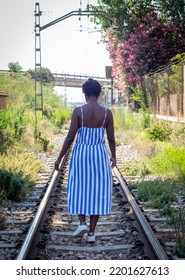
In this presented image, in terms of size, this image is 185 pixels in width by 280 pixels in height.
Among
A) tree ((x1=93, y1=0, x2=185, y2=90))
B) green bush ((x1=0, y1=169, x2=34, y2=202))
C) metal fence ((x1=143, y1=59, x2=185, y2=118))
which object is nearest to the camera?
green bush ((x1=0, y1=169, x2=34, y2=202))

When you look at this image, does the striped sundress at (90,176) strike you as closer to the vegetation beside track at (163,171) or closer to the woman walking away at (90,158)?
the woman walking away at (90,158)

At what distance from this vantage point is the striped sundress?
601 centimetres

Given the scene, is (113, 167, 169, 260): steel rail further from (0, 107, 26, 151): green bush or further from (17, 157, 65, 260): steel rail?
(0, 107, 26, 151): green bush

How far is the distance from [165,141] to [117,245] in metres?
10.9

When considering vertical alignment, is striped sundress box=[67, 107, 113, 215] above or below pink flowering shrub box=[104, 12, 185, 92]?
below

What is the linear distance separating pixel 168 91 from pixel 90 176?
1343 centimetres

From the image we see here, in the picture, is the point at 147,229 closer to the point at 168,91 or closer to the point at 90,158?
the point at 90,158

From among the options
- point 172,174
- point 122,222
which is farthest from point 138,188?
point 122,222

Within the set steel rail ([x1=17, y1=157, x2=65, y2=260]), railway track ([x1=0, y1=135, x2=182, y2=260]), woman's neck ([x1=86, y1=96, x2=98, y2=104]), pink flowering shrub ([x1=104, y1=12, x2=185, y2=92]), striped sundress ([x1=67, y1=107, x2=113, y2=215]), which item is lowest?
railway track ([x1=0, y1=135, x2=182, y2=260])

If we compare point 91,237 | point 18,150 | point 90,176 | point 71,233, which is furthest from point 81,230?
point 18,150

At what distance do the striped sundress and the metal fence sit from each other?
419 inches

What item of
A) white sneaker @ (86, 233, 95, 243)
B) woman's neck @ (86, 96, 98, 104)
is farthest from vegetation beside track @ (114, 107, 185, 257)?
woman's neck @ (86, 96, 98, 104)

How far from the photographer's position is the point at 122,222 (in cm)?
727

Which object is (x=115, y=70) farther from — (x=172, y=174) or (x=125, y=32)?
(x=172, y=174)
